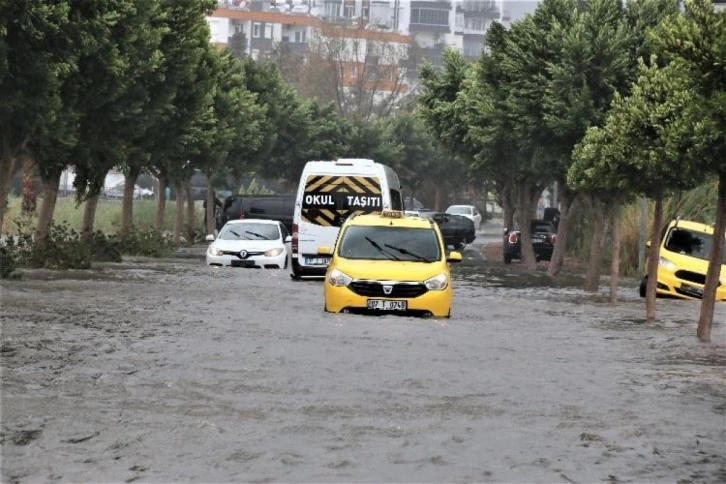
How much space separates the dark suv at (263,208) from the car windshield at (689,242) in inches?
847

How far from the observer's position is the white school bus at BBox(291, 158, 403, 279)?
3023cm

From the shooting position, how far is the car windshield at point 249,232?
115 feet

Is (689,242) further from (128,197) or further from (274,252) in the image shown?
(128,197)

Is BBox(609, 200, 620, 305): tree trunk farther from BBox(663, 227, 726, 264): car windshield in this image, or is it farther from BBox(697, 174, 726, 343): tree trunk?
BBox(697, 174, 726, 343): tree trunk

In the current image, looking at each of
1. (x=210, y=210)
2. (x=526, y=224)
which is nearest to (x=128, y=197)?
(x=526, y=224)

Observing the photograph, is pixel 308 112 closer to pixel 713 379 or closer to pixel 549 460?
pixel 713 379

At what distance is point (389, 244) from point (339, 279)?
4.99ft

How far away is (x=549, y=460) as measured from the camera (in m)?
10.3

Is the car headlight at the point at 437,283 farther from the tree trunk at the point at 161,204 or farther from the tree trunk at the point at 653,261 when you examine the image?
the tree trunk at the point at 161,204

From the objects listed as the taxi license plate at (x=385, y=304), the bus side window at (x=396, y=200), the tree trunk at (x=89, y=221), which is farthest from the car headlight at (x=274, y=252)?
the taxi license plate at (x=385, y=304)

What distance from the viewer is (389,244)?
21.3 meters

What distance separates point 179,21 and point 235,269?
596 cm

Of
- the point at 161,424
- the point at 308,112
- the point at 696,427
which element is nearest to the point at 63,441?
the point at 161,424

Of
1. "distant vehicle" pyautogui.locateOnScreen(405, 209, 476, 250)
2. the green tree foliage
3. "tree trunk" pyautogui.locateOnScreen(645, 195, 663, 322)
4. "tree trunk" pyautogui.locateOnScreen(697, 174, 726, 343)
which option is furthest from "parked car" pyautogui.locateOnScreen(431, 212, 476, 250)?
"tree trunk" pyautogui.locateOnScreen(697, 174, 726, 343)
